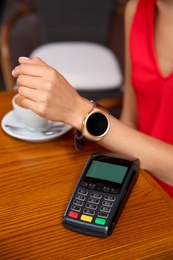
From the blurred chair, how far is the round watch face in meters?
1.20

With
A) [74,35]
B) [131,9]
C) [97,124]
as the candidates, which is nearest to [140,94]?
[131,9]

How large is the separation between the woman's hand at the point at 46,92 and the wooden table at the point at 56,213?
9cm

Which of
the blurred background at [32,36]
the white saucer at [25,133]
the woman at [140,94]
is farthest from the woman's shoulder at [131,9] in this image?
the blurred background at [32,36]

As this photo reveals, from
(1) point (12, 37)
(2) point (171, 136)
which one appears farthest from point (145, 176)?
(1) point (12, 37)

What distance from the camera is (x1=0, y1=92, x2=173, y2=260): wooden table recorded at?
0.69 m


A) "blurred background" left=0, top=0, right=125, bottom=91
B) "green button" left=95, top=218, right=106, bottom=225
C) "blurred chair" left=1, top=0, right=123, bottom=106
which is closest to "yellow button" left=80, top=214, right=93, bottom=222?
"green button" left=95, top=218, right=106, bottom=225

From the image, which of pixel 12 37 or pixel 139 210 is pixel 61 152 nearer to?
pixel 139 210

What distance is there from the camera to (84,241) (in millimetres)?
704

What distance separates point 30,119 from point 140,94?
0.39 meters

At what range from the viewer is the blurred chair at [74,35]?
2145 millimetres

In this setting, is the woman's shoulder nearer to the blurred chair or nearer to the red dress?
the red dress

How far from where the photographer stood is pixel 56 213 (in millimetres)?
764

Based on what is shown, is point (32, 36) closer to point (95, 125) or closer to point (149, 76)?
point (149, 76)

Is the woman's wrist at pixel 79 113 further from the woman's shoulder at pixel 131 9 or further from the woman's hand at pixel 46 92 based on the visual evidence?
the woman's shoulder at pixel 131 9
